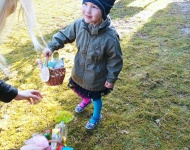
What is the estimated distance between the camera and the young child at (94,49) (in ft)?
6.80

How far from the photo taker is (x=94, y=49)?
7.18 ft

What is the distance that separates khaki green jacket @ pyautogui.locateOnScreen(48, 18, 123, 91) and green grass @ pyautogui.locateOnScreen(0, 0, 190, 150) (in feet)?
1.78

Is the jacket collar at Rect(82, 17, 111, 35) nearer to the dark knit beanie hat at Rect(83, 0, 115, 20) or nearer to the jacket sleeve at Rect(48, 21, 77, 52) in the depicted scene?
the dark knit beanie hat at Rect(83, 0, 115, 20)

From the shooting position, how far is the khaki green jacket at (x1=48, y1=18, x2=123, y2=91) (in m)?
2.14

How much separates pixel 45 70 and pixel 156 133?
124 cm

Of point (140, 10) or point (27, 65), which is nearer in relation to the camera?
point (27, 65)

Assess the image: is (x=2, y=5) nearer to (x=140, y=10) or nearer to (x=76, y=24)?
(x=76, y=24)

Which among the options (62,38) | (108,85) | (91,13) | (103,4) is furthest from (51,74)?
(103,4)

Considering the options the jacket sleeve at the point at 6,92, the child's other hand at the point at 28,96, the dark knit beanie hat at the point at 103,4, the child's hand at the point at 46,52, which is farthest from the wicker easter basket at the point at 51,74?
the dark knit beanie hat at the point at 103,4

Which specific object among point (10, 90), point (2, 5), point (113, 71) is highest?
point (2, 5)

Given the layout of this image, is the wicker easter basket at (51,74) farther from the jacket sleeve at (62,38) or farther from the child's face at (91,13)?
the child's face at (91,13)

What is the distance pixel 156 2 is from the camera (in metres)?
6.64

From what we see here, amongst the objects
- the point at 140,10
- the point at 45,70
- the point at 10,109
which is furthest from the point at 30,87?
the point at 140,10

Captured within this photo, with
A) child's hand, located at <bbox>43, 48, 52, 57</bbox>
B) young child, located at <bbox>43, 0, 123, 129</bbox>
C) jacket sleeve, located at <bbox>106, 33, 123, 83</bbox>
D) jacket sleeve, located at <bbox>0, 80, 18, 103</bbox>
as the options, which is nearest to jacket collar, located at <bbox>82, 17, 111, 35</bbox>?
young child, located at <bbox>43, 0, 123, 129</bbox>
